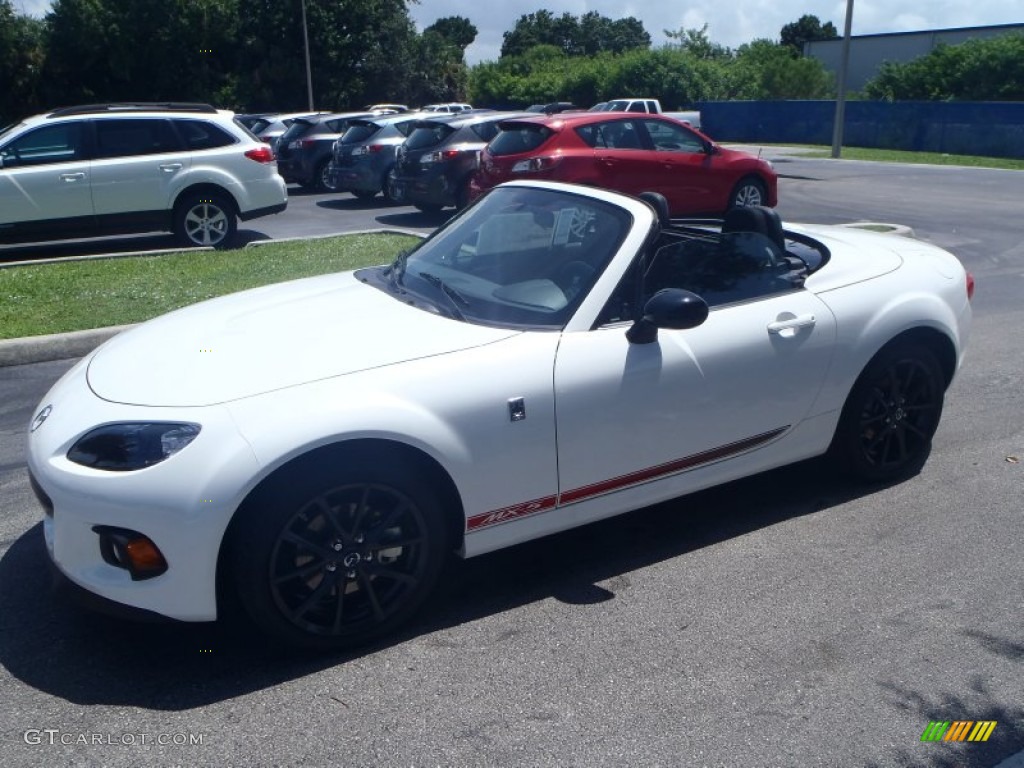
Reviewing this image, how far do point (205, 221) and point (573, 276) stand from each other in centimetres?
930

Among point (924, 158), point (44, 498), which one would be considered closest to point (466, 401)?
point (44, 498)

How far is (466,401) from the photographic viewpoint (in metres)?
3.76

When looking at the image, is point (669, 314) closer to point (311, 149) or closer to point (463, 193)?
point (463, 193)

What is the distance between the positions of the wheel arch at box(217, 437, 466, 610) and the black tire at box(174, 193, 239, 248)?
9.64 metres

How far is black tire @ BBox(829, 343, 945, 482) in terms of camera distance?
498cm

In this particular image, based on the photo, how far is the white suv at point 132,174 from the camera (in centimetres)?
1170

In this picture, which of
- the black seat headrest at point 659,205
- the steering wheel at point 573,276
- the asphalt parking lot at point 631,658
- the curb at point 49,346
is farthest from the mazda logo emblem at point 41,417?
the curb at point 49,346

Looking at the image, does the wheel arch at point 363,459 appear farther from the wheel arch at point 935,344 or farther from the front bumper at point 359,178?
the front bumper at point 359,178

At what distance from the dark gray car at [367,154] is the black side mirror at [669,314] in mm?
Result: 13854

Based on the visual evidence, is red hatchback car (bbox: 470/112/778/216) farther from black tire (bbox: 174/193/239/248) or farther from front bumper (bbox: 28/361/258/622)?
front bumper (bbox: 28/361/258/622)

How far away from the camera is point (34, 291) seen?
30.8ft

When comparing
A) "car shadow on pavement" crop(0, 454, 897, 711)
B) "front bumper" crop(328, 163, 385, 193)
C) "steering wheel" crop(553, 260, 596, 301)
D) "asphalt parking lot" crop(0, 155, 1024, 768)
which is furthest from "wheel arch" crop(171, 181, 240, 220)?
"steering wheel" crop(553, 260, 596, 301)

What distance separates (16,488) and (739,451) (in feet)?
11.7

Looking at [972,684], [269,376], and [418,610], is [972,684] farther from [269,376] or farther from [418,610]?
[269,376]
